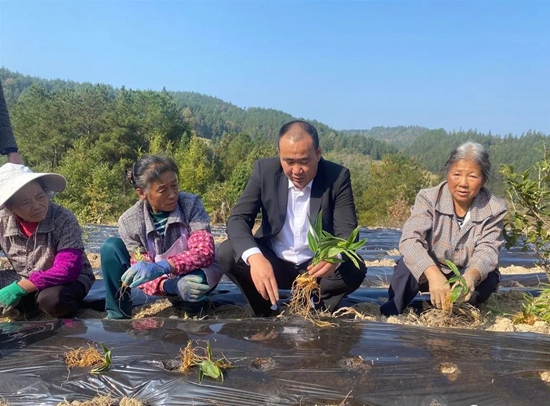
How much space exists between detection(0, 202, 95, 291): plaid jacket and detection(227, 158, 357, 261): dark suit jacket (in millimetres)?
935

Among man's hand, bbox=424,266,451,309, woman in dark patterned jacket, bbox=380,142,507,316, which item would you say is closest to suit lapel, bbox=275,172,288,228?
woman in dark patterned jacket, bbox=380,142,507,316

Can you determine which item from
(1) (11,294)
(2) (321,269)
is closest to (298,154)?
(2) (321,269)

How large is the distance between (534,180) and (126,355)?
2.61 meters

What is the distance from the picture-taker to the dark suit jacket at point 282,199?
271cm

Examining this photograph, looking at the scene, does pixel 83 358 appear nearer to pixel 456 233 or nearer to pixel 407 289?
pixel 407 289

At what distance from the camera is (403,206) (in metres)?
20.1

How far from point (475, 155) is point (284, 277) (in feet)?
4.20

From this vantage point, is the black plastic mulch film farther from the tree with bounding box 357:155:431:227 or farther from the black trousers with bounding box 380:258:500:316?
the tree with bounding box 357:155:431:227

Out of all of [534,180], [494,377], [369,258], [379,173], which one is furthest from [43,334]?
[379,173]

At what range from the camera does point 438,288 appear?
8.00 ft

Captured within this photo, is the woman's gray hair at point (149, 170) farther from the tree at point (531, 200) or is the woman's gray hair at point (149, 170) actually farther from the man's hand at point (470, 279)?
the tree at point (531, 200)

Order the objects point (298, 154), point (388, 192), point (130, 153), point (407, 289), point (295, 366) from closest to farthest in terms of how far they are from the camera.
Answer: point (295, 366), point (298, 154), point (407, 289), point (388, 192), point (130, 153)

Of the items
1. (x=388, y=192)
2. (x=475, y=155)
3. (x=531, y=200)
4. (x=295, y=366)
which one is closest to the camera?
(x=295, y=366)

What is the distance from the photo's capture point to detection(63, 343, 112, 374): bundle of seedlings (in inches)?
73.9
